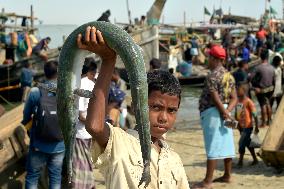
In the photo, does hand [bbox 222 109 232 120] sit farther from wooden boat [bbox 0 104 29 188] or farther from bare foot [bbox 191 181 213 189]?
wooden boat [bbox 0 104 29 188]

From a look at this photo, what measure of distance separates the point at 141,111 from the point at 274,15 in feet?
124

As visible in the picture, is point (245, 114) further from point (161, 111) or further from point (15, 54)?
point (15, 54)

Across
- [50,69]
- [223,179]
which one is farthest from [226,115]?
[50,69]

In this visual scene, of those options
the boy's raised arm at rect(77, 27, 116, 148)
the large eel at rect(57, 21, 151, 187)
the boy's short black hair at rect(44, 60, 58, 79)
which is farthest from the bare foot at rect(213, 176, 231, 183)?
the large eel at rect(57, 21, 151, 187)

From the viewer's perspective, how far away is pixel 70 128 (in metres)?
1.84

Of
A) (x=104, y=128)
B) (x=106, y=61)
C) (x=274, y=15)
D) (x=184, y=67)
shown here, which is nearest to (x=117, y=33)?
(x=106, y=61)

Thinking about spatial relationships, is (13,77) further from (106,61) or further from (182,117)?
(106,61)

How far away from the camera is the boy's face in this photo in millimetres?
2291

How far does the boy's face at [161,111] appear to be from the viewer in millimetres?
2291

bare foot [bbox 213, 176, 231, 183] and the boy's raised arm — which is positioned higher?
the boy's raised arm

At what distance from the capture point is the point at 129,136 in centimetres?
226

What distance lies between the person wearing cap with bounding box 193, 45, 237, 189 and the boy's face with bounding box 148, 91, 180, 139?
144 inches

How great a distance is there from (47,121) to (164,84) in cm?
278

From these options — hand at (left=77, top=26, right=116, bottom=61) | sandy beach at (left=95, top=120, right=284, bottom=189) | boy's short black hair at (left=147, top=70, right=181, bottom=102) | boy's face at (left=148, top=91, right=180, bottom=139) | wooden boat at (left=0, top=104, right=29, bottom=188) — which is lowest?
sandy beach at (left=95, top=120, right=284, bottom=189)
